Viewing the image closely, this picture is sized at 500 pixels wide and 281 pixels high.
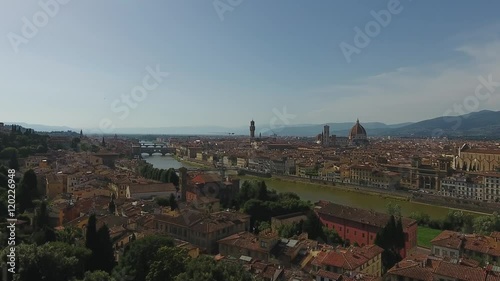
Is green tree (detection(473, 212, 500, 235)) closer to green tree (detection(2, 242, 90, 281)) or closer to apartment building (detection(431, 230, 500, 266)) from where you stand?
apartment building (detection(431, 230, 500, 266))

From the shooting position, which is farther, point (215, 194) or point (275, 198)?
point (215, 194)

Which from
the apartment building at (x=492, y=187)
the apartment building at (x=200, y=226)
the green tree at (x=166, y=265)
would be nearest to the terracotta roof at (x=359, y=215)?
the apartment building at (x=200, y=226)

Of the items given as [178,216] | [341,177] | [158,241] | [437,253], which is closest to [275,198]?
[178,216]

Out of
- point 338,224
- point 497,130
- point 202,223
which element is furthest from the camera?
point 497,130

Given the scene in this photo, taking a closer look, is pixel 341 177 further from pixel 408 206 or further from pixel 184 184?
pixel 184 184

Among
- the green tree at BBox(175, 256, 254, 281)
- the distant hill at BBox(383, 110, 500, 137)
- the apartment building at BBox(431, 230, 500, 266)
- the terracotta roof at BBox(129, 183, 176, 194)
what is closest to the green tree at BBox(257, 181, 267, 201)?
the terracotta roof at BBox(129, 183, 176, 194)

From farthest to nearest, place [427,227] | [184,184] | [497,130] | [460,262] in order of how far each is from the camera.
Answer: [497,130] < [184,184] < [427,227] < [460,262]
